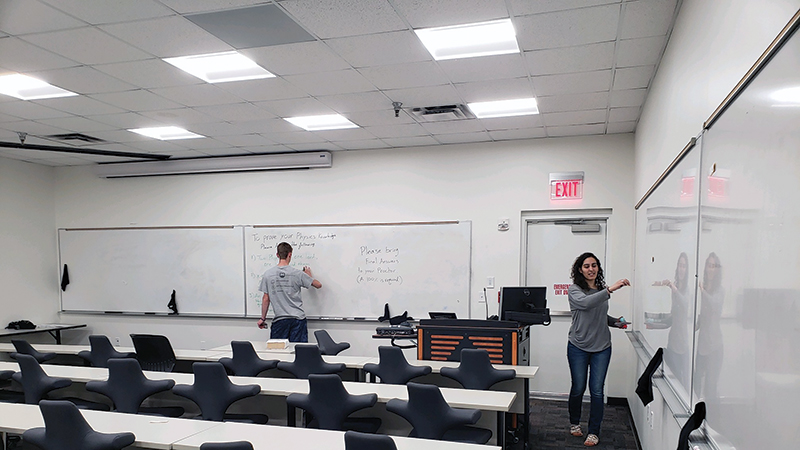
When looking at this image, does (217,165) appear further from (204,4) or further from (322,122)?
(204,4)

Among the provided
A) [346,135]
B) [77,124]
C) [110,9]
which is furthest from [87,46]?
[346,135]

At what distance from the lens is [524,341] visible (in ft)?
14.2

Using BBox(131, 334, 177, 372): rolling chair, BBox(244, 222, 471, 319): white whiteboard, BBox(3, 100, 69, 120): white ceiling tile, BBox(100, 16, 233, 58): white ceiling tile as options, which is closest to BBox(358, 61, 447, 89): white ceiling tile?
BBox(100, 16, 233, 58): white ceiling tile

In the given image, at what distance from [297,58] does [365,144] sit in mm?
2753

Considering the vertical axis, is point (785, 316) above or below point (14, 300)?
above

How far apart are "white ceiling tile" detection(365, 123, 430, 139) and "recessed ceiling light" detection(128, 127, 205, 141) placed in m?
2.01

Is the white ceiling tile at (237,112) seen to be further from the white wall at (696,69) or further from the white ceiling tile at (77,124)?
the white wall at (696,69)

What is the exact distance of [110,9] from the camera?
111 inches

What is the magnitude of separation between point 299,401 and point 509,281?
3396mm

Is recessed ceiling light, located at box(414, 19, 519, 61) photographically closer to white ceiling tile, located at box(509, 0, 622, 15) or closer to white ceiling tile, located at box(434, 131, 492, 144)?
white ceiling tile, located at box(509, 0, 622, 15)

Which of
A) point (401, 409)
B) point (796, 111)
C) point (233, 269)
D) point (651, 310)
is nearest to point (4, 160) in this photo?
point (233, 269)

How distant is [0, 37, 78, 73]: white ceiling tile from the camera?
3.29 meters

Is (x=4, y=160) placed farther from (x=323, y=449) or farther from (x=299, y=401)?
(x=323, y=449)

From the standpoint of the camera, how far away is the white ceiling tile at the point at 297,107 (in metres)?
4.54
